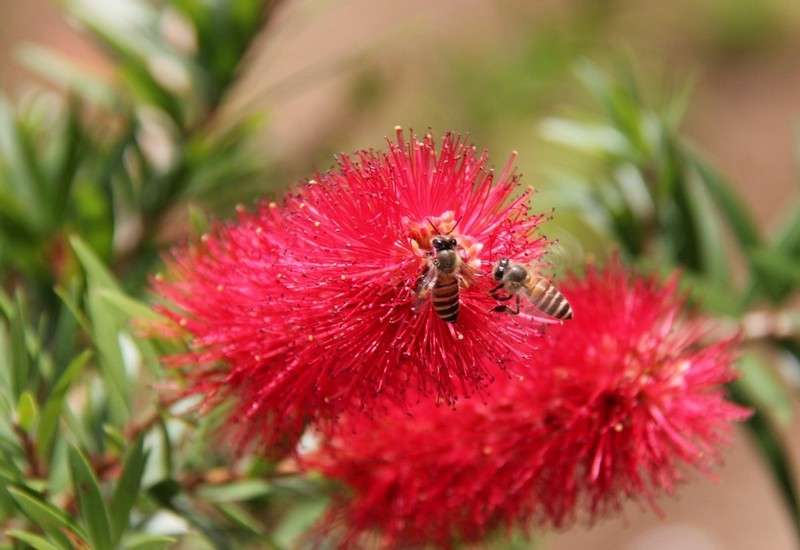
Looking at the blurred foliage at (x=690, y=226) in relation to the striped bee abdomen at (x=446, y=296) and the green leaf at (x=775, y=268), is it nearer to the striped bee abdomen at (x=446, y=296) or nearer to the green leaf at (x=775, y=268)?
the green leaf at (x=775, y=268)

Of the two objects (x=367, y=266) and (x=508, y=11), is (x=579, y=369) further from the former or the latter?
(x=508, y=11)

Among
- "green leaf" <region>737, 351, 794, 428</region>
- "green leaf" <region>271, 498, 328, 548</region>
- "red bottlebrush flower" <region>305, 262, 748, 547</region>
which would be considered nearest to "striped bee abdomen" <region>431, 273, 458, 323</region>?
"red bottlebrush flower" <region>305, 262, 748, 547</region>

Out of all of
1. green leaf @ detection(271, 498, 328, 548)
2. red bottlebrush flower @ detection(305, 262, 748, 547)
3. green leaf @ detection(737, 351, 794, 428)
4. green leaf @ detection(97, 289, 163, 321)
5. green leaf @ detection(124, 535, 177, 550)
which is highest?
green leaf @ detection(737, 351, 794, 428)

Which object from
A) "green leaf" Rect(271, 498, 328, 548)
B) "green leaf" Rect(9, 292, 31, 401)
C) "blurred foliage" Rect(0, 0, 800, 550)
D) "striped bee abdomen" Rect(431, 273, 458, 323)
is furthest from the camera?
"green leaf" Rect(271, 498, 328, 548)

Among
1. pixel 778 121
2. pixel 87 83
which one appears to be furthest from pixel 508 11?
pixel 87 83

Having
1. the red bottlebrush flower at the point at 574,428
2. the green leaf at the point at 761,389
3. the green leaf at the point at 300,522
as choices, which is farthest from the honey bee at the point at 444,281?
the green leaf at the point at 761,389

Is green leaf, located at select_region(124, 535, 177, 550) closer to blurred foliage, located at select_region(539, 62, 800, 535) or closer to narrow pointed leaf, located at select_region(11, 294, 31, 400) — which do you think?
narrow pointed leaf, located at select_region(11, 294, 31, 400)

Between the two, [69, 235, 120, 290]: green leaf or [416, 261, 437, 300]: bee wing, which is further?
[69, 235, 120, 290]: green leaf
